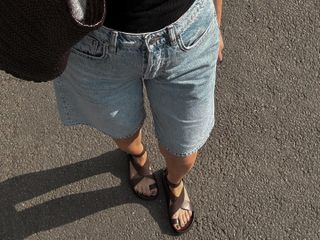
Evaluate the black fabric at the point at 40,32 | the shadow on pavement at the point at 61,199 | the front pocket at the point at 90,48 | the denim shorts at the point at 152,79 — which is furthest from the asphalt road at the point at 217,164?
the black fabric at the point at 40,32

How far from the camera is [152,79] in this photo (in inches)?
55.4

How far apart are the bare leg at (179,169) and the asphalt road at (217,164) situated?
8 cm

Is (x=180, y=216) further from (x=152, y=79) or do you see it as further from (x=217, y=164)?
(x=152, y=79)

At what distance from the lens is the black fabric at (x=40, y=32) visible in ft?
2.93

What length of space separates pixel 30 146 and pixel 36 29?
5.43 ft

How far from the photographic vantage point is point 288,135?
2510 mm

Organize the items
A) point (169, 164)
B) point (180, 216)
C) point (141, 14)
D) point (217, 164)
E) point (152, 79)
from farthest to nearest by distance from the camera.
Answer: point (217, 164) < point (180, 216) < point (169, 164) < point (152, 79) < point (141, 14)

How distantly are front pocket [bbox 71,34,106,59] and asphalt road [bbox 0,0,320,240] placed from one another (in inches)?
49.8

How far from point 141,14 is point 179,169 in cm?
95

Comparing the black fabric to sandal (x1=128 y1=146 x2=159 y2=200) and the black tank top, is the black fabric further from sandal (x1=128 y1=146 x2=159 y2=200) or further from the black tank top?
sandal (x1=128 y1=146 x2=159 y2=200)

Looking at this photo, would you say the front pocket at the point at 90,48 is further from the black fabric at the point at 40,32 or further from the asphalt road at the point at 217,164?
the asphalt road at the point at 217,164

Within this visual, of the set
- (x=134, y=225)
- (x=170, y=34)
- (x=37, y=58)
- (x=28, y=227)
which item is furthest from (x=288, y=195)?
(x=37, y=58)

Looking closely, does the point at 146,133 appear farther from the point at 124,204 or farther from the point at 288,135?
the point at 288,135

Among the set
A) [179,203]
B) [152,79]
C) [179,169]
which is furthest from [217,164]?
[152,79]
